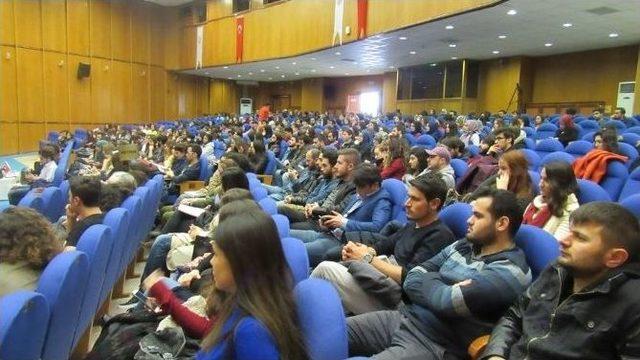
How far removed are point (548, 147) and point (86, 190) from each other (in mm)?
5004

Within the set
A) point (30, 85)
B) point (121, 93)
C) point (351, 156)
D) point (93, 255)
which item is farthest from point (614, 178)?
point (121, 93)

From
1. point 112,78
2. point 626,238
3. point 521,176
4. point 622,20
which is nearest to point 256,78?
point 112,78

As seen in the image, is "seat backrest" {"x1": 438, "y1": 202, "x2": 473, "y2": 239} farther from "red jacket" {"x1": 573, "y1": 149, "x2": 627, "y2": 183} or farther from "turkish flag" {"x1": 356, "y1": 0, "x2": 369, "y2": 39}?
"turkish flag" {"x1": 356, "y1": 0, "x2": 369, "y2": 39}

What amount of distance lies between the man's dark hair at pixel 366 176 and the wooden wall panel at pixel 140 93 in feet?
61.2

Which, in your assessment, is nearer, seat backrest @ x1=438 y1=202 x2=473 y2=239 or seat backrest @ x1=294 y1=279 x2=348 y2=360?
seat backrest @ x1=294 y1=279 x2=348 y2=360

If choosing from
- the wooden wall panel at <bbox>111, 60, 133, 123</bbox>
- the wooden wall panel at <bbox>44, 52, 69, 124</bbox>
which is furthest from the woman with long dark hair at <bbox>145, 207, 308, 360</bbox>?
the wooden wall panel at <bbox>111, 60, 133, 123</bbox>

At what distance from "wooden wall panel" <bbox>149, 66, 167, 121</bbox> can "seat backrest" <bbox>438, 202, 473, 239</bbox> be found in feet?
66.2

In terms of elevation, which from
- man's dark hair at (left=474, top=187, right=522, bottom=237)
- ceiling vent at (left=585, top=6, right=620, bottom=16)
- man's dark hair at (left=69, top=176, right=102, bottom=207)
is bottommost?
man's dark hair at (left=69, top=176, right=102, bottom=207)

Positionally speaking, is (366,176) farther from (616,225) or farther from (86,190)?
(616,225)

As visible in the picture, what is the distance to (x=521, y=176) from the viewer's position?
329cm

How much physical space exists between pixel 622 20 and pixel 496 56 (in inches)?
223

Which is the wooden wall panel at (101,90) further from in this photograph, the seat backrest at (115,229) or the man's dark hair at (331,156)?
the seat backrest at (115,229)

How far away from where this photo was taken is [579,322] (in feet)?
4.90

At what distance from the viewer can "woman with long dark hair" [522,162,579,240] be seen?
269 cm
